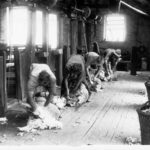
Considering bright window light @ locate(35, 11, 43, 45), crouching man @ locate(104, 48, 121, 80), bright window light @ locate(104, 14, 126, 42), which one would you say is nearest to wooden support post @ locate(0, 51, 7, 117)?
bright window light @ locate(35, 11, 43, 45)

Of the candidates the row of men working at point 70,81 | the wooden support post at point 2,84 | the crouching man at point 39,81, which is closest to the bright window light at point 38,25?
the row of men working at point 70,81

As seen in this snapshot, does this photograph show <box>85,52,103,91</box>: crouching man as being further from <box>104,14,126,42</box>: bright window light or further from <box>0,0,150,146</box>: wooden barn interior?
<box>104,14,126,42</box>: bright window light

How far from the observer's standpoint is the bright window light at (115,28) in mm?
20520

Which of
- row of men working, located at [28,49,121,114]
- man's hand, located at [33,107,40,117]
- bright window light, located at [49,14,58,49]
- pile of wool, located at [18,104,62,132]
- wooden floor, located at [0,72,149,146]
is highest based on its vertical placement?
bright window light, located at [49,14,58,49]

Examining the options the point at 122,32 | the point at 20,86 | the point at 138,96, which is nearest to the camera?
the point at 20,86

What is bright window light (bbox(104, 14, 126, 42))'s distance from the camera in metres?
20.5

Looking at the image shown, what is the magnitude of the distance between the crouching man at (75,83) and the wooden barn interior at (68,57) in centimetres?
33

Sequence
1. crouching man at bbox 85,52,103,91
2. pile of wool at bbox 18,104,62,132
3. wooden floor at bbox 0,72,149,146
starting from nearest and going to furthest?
wooden floor at bbox 0,72,149,146 → pile of wool at bbox 18,104,62,132 → crouching man at bbox 85,52,103,91

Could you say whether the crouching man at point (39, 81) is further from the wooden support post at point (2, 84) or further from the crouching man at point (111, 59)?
the crouching man at point (111, 59)

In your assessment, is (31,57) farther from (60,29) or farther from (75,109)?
(60,29)

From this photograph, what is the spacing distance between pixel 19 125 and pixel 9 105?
1.60 metres

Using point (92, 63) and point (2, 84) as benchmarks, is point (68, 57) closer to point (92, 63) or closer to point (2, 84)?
point (92, 63)

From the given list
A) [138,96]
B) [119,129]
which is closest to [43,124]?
[119,129]

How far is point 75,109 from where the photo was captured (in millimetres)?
8742
